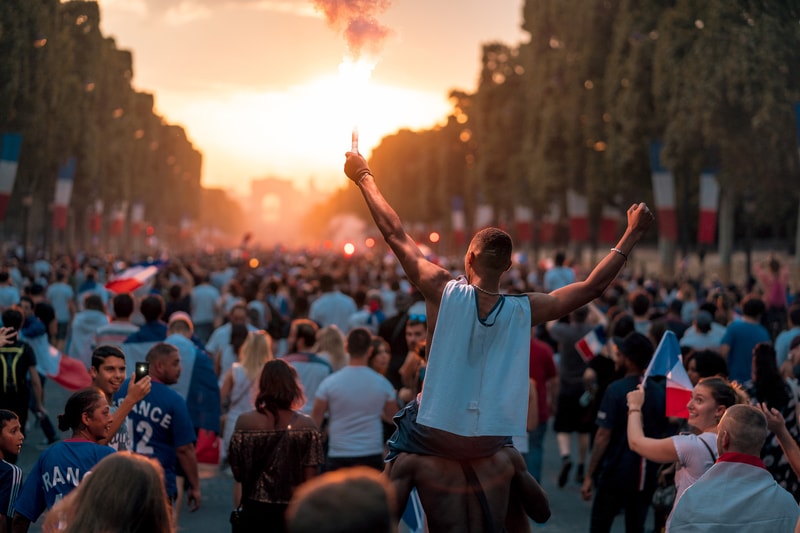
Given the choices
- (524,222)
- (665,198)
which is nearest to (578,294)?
(665,198)

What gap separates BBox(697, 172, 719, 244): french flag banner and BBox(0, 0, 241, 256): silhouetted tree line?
13.6 meters

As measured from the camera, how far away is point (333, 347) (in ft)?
34.4

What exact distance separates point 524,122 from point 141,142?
112 feet

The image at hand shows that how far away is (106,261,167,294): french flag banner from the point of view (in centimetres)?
1416

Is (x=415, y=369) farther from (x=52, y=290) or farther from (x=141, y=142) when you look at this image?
(x=141, y=142)

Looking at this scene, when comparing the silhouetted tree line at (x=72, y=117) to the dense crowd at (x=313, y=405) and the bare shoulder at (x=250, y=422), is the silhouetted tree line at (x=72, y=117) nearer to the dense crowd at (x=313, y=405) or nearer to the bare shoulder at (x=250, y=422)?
the dense crowd at (x=313, y=405)

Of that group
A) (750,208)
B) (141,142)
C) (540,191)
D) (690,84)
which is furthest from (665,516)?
(141,142)

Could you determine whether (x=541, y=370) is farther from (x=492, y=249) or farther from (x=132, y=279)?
(x=132, y=279)

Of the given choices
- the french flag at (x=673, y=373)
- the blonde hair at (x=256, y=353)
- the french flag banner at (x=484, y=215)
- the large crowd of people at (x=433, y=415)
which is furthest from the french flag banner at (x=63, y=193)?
the french flag at (x=673, y=373)

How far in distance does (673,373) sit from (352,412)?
2.35m

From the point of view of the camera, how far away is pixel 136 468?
11.0 feet

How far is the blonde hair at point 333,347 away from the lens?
10.4 m

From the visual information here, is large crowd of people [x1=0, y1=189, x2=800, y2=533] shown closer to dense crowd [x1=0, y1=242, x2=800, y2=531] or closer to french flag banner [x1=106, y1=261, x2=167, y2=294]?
dense crowd [x1=0, y1=242, x2=800, y2=531]

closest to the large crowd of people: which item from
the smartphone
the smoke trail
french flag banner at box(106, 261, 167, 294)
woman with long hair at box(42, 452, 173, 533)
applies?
woman with long hair at box(42, 452, 173, 533)
